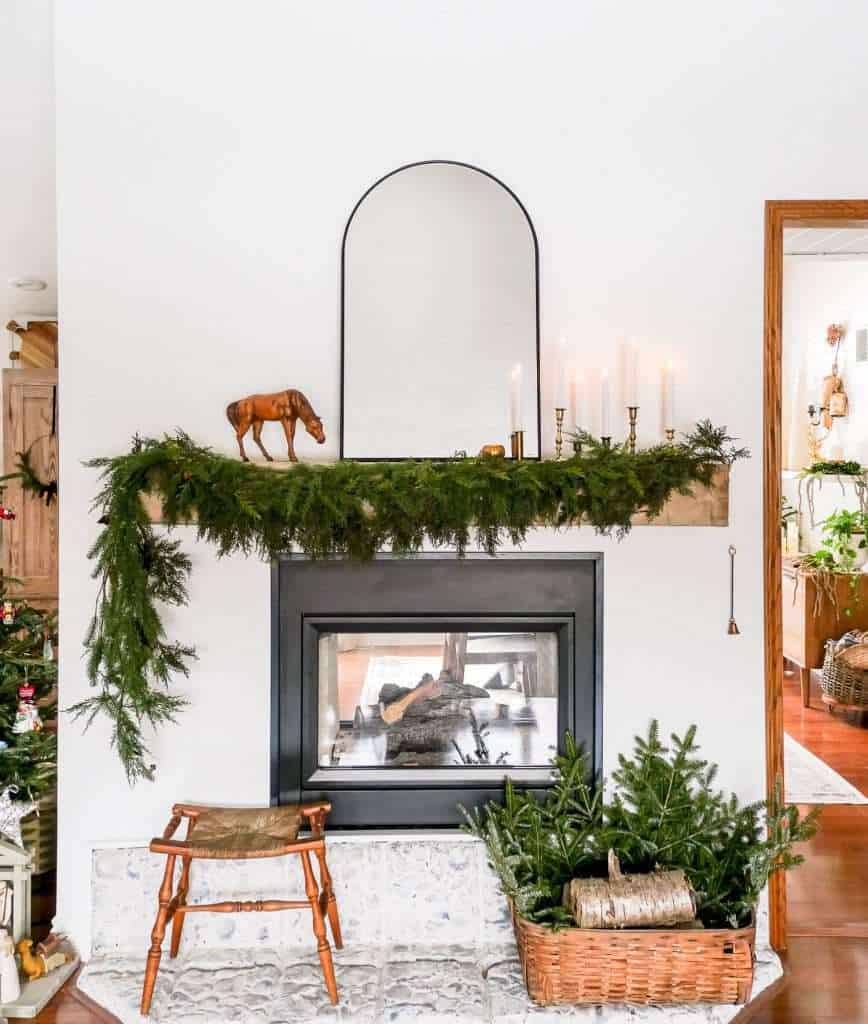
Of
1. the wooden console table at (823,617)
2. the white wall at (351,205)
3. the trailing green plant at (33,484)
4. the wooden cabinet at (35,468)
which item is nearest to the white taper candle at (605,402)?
the white wall at (351,205)

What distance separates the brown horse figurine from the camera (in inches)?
95.7

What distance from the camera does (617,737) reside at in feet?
8.38

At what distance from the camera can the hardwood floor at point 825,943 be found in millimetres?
2236

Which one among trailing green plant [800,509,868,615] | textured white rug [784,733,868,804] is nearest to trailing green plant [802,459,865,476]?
trailing green plant [800,509,868,615]

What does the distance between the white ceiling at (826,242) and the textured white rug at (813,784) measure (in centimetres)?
232

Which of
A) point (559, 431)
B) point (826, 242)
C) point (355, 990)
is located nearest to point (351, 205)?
point (559, 431)

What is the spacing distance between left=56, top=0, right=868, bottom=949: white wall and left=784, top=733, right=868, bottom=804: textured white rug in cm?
143

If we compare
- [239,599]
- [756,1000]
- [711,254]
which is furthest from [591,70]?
[756,1000]

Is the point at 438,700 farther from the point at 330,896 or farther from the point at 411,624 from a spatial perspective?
the point at 330,896

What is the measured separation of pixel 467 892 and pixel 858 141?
8.03ft

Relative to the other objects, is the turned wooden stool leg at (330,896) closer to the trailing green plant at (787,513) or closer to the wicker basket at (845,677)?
the wicker basket at (845,677)

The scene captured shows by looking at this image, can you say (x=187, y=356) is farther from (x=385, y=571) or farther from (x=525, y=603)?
(x=525, y=603)

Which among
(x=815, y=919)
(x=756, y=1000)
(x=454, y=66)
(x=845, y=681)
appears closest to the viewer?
Result: (x=756, y=1000)

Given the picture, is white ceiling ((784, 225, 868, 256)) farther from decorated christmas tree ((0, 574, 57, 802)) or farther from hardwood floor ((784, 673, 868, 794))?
decorated christmas tree ((0, 574, 57, 802))
